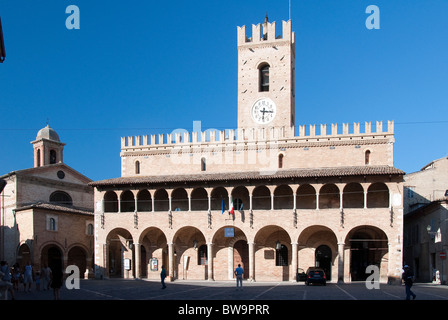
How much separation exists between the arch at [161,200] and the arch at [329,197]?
35.5 ft

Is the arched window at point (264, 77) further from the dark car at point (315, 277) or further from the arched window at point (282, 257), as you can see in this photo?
the dark car at point (315, 277)

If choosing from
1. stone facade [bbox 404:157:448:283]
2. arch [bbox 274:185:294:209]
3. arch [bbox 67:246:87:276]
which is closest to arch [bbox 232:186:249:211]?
arch [bbox 274:185:294:209]

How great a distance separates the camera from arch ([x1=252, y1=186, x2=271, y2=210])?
36.3 m

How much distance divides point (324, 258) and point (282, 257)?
2.73 m

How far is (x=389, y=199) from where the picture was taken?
33.1 metres

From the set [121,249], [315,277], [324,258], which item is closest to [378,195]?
[324,258]

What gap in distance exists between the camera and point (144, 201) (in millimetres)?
39125

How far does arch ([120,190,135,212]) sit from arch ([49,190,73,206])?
835 centimetres

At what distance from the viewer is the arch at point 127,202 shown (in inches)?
1554

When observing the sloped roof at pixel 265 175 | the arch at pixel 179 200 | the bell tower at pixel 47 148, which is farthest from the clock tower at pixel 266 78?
the bell tower at pixel 47 148

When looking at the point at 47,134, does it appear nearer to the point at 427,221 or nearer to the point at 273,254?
the point at 273,254
